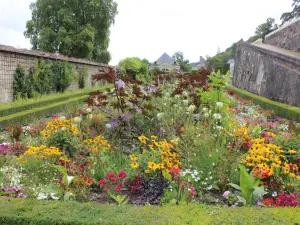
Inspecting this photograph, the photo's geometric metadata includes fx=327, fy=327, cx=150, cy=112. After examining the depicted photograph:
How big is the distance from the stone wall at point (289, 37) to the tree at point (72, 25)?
14121 millimetres

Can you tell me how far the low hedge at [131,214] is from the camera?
7.64 feet

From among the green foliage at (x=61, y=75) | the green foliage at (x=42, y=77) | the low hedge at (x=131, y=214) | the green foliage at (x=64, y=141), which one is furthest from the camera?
the green foliage at (x=61, y=75)

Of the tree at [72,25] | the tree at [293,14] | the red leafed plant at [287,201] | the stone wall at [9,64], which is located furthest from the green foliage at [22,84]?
the tree at [293,14]

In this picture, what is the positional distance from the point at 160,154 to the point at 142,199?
2.06 ft

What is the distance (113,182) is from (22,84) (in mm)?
9830

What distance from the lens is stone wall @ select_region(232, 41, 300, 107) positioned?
1158 centimetres

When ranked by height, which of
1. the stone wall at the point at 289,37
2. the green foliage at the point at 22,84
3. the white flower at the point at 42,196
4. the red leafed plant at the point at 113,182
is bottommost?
the white flower at the point at 42,196

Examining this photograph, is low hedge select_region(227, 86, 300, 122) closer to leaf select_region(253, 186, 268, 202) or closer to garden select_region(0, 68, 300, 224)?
garden select_region(0, 68, 300, 224)

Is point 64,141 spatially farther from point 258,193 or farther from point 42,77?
point 42,77

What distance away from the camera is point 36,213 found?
8.01 ft

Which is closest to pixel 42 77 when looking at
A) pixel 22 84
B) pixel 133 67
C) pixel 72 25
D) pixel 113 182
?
pixel 22 84

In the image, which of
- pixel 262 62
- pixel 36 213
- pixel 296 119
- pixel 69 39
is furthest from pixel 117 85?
pixel 69 39

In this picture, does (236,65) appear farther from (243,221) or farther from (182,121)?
(243,221)

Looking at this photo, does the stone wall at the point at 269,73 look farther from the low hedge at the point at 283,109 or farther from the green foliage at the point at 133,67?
the green foliage at the point at 133,67
